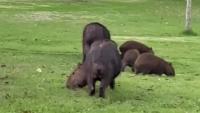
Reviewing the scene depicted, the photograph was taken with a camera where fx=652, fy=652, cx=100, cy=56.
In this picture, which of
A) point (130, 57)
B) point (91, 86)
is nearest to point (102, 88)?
point (91, 86)

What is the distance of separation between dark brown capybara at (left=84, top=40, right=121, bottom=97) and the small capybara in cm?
357

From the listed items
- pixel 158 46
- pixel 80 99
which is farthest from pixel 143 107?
pixel 158 46

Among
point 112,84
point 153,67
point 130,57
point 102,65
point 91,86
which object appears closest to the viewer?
point 102,65

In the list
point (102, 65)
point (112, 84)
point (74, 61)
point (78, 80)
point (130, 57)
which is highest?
point (102, 65)

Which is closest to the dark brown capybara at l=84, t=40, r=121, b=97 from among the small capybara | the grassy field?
the grassy field

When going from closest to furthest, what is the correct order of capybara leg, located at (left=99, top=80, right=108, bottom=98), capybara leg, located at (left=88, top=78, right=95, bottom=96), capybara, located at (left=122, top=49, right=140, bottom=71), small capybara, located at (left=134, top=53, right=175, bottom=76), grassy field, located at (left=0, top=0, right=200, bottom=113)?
1. grassy field, located at (left=0, top=0, right=200, bottom=113)
2. capybara leg, located at (left=99, top=80, right=108, bottom=98)
3. capybara leg, located at (left=88, top=78, right=95, bottom=96)
4. small capybara, located at (left=134, top=53, right=175, bottom=76)
5. capybara, located at (left=122, top=49, right=140, bottom=71)

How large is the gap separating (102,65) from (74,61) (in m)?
6.71

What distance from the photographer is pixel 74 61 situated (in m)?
19.1

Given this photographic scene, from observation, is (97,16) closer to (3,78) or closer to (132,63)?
(132,63)

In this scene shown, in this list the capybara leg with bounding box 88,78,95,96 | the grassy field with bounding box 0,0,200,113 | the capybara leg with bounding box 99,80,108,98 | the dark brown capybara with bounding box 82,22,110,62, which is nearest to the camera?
the grassy field with bounding box 0,0,200,113

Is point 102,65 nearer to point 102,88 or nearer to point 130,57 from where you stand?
point 102,88

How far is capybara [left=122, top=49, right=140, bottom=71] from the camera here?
1761 centimetres

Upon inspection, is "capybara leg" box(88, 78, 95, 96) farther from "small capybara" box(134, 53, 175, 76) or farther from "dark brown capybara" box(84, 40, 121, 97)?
"small capybara" box(134, 53, 175, 76)

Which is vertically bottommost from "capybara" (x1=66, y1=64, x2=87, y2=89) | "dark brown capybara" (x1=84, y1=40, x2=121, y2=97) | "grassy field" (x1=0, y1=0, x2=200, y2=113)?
"grassy field" (x1=0, y1=0, x2=200, y2=113)
